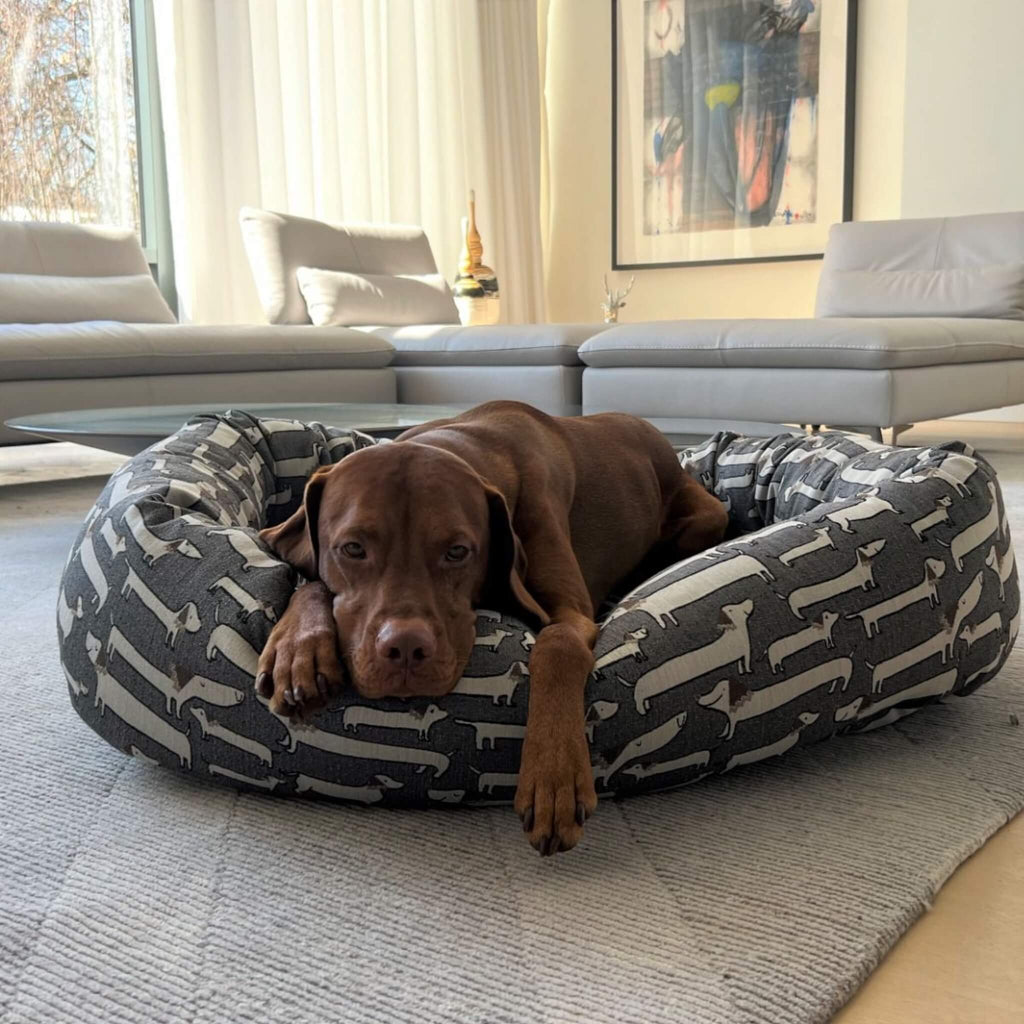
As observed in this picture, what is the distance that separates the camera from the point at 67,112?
5848 mm

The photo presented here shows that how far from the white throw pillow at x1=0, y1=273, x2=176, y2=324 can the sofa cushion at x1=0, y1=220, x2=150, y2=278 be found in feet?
0.14

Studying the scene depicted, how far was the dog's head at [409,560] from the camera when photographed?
1302 millimetres

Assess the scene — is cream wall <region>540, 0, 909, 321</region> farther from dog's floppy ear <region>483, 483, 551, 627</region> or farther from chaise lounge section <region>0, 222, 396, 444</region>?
dog's floppy ear <region>483, 483, 551, 627</region>

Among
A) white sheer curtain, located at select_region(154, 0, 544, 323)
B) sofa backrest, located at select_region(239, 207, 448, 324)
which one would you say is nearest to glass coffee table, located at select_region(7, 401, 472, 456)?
sofa backrest, located at select_region(239, 207, 448, 324)

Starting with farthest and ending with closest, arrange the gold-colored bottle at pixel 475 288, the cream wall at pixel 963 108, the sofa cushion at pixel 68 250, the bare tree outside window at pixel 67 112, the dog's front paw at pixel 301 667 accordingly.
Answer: the gold-colored bottle at pixel 475 288 < the cream wall at pixel 963 108 < the bare tree outside window at pixel 67 112 < the sofa cushion at pixel 68 250 < the dog's front paw at pixel 301 667

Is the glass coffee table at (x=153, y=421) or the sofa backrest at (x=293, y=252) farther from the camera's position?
the sofa backrest at (x=293, y=252)

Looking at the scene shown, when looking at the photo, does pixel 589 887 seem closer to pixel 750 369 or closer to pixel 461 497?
pixel 461 497

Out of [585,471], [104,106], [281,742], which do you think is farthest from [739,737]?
[104,106]

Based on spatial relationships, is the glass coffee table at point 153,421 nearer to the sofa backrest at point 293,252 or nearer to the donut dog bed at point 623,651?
the donut dog bed at point 623,651

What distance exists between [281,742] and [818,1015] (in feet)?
2.20

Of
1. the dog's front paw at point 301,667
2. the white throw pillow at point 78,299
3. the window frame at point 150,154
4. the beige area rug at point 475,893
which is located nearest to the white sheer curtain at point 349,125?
the window frame at point 150,154

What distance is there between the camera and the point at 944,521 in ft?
5.40

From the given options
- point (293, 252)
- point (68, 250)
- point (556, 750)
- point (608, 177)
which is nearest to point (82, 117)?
point (68, 250)

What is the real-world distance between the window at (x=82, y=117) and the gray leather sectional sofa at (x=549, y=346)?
2.79 feet
